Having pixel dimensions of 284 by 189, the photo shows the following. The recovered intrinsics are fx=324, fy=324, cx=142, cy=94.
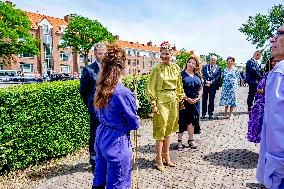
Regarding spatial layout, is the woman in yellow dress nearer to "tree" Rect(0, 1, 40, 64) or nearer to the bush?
the bush

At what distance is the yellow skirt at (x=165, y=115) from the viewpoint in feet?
18.9

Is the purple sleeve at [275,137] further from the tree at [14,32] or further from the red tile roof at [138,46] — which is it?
the red tile roof at [138,46]

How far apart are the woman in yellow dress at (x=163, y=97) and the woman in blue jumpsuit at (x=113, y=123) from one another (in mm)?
2338

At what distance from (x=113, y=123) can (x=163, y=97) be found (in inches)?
103

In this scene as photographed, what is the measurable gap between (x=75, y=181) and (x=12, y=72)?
43.8 meters

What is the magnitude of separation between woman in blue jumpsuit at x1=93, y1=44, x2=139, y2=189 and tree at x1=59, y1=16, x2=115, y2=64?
57.8 meters

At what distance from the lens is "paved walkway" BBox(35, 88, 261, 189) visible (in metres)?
5.28

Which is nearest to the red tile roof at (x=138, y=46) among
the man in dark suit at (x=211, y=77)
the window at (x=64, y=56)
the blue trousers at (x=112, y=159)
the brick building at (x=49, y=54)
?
the brick building at (x=49, y=54)

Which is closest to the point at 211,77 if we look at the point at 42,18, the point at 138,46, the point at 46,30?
the point at 46,30

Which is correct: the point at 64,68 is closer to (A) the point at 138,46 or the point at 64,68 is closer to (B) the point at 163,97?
(A) the point at 138,46

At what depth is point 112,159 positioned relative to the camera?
10.7ft

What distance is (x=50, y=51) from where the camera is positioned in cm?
7219

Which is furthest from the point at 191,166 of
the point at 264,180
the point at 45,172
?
the point at 264,180

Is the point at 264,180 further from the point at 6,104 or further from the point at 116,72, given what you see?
the point at 6,104
